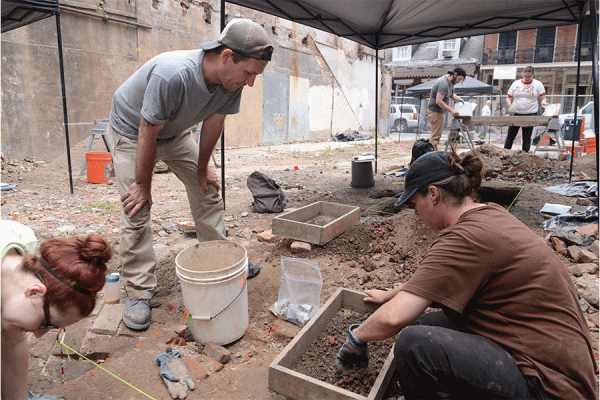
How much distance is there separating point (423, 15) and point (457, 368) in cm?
567

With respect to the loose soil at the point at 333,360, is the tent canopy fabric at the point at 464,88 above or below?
above

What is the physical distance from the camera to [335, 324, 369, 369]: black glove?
6.59 ft

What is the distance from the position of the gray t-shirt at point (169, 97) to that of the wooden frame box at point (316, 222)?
1348 mm

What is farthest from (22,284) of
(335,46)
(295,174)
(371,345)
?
(335,46)

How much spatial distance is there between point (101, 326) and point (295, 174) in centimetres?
591

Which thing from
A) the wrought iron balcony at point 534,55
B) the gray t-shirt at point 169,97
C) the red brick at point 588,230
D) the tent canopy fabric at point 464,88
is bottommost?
the red brick at point 588,230

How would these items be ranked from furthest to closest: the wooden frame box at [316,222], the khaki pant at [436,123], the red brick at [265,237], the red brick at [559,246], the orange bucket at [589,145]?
the orange bucket at [589,145] → the khaki pant at [436,123] → the red brick at [265,237] → the wooden frame box at [316,222] → the red brick at [559,246]

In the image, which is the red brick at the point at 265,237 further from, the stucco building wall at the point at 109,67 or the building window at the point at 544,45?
the building window at the point at 544,45

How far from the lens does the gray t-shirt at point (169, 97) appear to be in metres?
2.38

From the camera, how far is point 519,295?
4.89 ft

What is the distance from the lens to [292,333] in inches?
103

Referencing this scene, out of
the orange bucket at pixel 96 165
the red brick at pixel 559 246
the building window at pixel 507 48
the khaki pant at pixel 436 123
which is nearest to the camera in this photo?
the red brick at pixel 559 246

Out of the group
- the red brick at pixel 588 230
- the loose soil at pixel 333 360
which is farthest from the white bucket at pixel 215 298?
the red brick at pixel 588 230

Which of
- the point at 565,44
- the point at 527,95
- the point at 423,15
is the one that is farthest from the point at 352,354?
the point at 565,44
